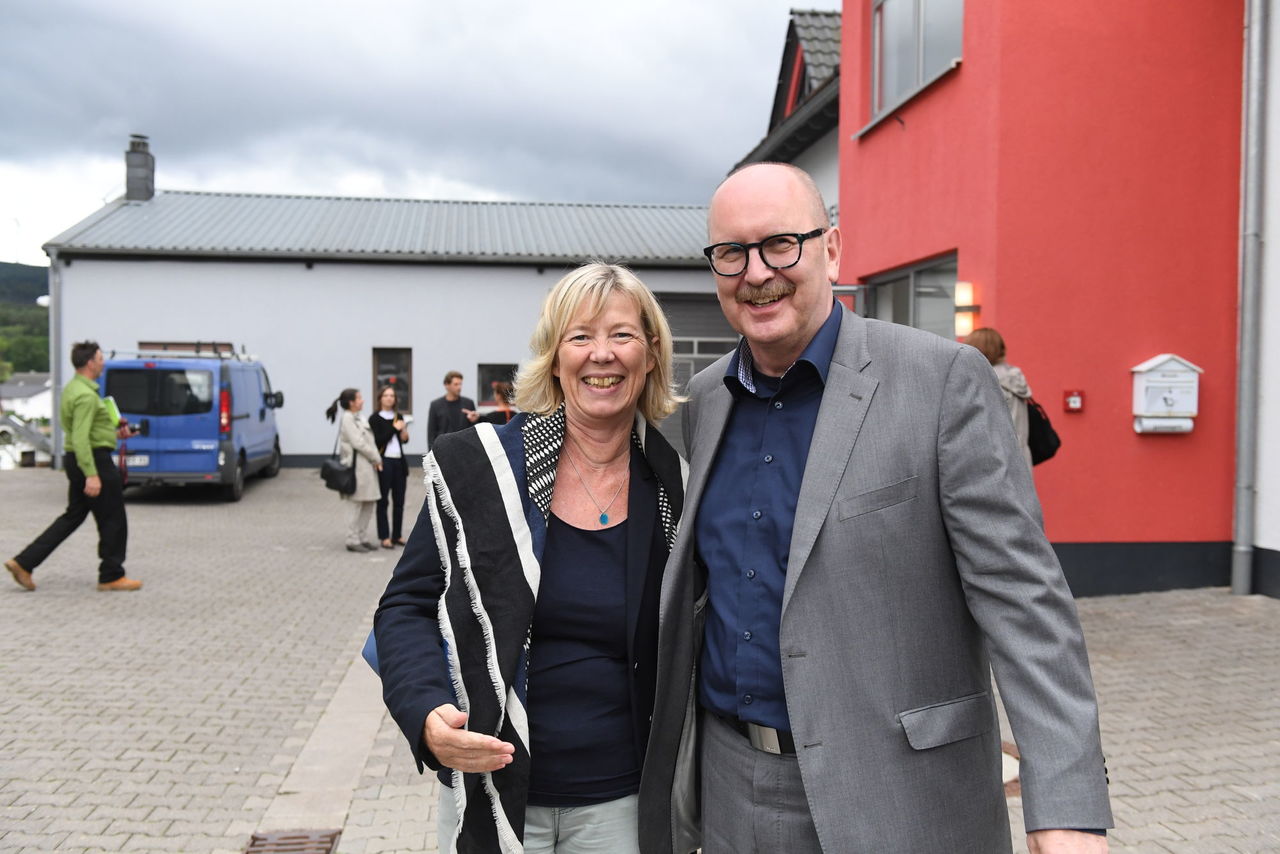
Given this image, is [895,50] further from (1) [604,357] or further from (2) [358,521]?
(1) [604,357]

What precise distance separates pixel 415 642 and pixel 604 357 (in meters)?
0.72

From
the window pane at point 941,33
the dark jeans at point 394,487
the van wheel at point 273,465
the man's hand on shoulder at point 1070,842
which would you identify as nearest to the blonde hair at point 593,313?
the man's hand on shoulder at point 1070,842

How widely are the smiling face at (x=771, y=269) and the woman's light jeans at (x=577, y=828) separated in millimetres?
1036

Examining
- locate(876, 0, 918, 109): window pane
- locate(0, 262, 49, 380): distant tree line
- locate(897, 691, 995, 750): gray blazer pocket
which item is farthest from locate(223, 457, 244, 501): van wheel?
locate(0, 262, 49, 380): distant tree line

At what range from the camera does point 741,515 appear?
2.03 m

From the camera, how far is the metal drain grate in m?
3.77

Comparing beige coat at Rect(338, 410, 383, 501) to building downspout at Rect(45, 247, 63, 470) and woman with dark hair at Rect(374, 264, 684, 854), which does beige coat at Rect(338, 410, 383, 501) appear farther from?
building downspout at Rect(45, 247, 63, 470)

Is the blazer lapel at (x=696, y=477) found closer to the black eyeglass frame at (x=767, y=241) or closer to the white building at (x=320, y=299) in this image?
the black eyeglass frame at (x=767, y=241)

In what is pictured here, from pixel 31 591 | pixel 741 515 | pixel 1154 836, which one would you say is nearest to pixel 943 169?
pixel 1154 836

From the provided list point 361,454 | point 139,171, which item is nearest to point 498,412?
point 361,454

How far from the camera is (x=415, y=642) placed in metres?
2.12

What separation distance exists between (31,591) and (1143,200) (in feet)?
31.2

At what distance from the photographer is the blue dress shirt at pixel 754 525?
194 centimetres

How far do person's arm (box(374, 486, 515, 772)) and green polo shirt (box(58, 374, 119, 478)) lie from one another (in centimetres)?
733
